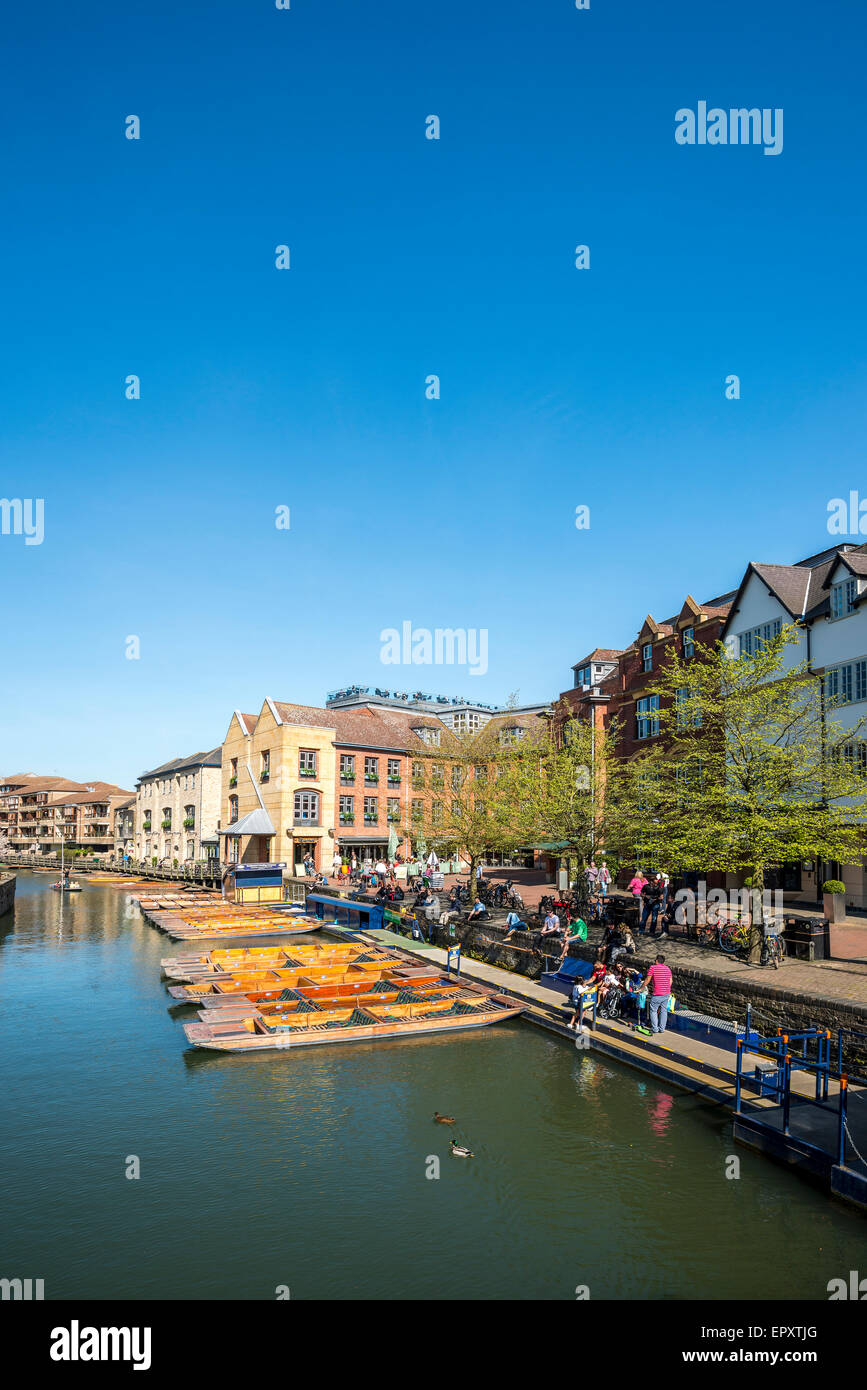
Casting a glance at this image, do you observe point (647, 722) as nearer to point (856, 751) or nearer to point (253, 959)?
point (856, 751)

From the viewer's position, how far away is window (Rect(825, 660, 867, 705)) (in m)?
29.8

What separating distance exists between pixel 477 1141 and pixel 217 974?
1461 cm

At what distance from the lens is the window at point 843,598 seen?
3016 cm

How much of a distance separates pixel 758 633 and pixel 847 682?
438 cm

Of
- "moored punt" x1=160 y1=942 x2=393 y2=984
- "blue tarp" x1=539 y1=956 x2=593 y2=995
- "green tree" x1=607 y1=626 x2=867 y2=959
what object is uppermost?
"green tree" x1=607 y1=626 x2=867 y2=959

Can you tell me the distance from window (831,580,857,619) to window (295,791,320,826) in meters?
39.2

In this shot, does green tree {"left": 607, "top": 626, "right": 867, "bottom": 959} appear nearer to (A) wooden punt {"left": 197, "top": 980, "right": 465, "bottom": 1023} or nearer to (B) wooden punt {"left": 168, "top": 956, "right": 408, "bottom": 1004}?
(A) wooden punt {"left": 197, "top": 980, "right": 465, "bottom": 1023}

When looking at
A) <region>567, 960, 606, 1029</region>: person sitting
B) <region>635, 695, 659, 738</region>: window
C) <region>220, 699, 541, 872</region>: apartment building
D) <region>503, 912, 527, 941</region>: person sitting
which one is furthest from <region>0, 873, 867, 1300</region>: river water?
<region>220, 699, 541, 872</region>: apartment building

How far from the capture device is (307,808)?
2378 inches

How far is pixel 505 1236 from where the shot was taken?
1177cm

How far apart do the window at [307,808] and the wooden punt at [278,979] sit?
3215 cm

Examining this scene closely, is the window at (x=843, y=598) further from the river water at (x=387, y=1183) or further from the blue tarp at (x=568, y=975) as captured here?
the river water at (x=387, y=1183)

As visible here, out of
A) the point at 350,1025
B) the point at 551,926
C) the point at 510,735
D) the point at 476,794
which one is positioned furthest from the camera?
the point at 510,735

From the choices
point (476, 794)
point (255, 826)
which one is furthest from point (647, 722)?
point (255, 826)
